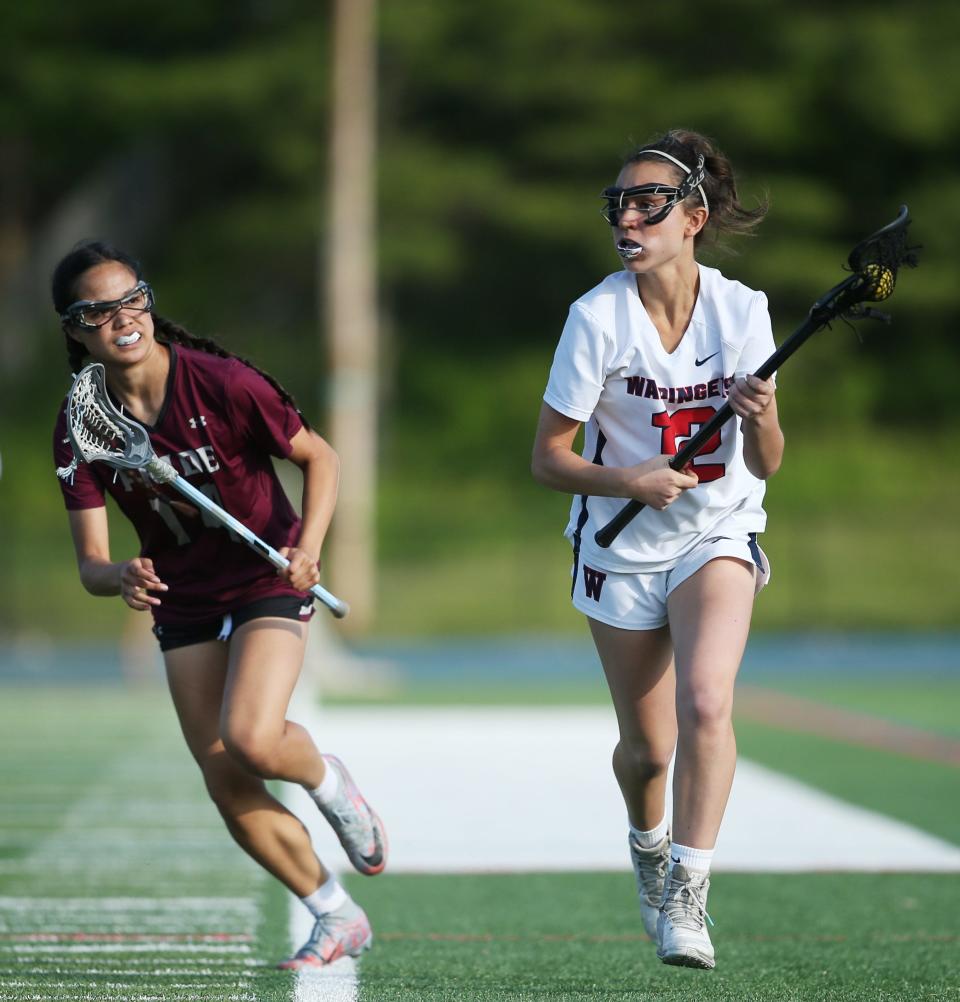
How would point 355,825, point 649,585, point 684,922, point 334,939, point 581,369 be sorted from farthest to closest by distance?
point 355,825 → point 334,939 → point 649,585 → point 581,369 → point 684,922

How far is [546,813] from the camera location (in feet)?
26.7

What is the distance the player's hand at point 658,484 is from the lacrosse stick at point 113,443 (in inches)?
38.2

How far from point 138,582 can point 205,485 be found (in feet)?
1.35

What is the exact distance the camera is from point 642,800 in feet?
15.6

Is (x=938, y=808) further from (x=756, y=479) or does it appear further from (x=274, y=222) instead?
(x=274, y=222)

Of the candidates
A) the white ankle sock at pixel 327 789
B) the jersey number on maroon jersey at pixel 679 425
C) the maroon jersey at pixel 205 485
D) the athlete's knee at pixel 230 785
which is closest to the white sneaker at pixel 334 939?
the white ankle sock at pixel 327 789

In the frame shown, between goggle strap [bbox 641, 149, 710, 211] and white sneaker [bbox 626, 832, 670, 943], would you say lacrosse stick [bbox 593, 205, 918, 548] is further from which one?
white sneaker [bbox 626, 832, 670, 943]

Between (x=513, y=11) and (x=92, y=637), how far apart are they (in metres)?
12.1

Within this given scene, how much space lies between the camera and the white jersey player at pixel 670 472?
14.2 ft

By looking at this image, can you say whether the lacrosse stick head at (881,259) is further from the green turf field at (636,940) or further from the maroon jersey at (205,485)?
the green turf field at (636,940)

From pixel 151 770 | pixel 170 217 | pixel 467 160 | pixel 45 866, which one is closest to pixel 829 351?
pixel 467 160

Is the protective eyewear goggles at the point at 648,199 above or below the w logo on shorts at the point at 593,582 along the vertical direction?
above

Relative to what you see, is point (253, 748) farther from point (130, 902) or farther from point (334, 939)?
point (130, 902)

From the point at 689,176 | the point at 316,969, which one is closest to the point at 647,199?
the point at 689,176
